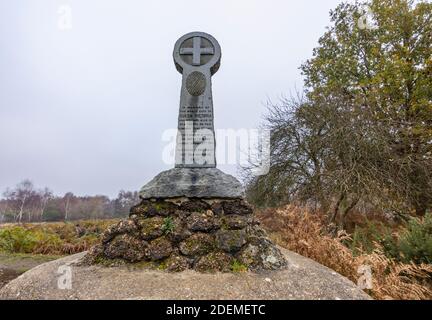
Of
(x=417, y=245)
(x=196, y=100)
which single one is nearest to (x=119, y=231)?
(x=196, y=100)

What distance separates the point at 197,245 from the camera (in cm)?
384

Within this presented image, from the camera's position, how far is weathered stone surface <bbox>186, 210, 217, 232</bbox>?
404 centimetres

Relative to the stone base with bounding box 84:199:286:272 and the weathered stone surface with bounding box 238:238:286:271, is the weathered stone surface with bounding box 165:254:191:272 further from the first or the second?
the weathered stone surface with bounding box 238:238:286:271

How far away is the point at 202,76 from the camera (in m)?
5.34

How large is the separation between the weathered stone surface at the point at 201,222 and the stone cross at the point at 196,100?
3.84 ft

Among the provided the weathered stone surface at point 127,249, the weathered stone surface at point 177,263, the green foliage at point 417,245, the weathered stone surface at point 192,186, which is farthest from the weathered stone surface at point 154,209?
the green foliage at point 417,245

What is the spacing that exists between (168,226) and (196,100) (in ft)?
8.56

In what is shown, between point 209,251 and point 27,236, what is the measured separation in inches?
294

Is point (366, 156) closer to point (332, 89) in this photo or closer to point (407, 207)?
point (407, 207)

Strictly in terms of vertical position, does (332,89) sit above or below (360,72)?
below

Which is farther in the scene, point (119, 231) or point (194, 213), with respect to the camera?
point (194, 213)

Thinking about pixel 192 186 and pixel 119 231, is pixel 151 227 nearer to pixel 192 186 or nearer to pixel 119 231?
pixel 119 231
